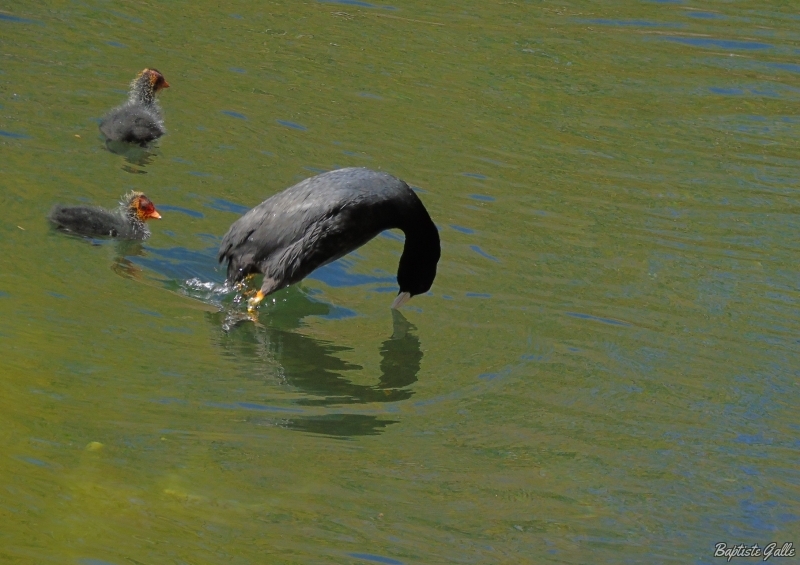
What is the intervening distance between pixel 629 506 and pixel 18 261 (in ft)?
11.7

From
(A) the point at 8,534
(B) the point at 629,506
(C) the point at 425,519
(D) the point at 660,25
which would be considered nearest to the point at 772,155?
(D) the point at 660,25

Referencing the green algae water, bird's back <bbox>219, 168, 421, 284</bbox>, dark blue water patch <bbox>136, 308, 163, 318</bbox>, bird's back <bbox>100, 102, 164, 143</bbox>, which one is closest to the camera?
the green algae water

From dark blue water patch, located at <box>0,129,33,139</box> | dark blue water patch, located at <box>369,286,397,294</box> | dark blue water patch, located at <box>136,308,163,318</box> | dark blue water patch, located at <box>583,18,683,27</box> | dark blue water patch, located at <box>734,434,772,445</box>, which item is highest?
dark blue water patch, located at <box>583,18,683,27</box>

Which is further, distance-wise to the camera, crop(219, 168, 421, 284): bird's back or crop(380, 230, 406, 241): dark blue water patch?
crop(380, 230, 406, 241): dark blue water patch

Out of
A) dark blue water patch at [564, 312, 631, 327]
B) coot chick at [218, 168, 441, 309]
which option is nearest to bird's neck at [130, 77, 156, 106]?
coot chick at [218, 168, 441, 309]

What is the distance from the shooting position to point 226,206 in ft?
25.5

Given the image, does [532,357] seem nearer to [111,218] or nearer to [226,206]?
[226,206]

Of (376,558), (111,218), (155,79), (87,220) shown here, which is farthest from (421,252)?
(155,79)

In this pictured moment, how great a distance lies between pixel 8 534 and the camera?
3871mm

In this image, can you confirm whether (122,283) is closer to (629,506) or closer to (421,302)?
(421,302)

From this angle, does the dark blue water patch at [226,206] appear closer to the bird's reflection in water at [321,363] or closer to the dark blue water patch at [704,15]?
the bird's reflection in water at [321,363]

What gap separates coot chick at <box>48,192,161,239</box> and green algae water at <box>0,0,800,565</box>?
97 millimetres

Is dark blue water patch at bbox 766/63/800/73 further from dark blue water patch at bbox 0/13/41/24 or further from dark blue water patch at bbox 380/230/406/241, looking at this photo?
dark blue water patch at bbox 0/13/41/24

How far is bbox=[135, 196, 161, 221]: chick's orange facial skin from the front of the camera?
23.9 ft
